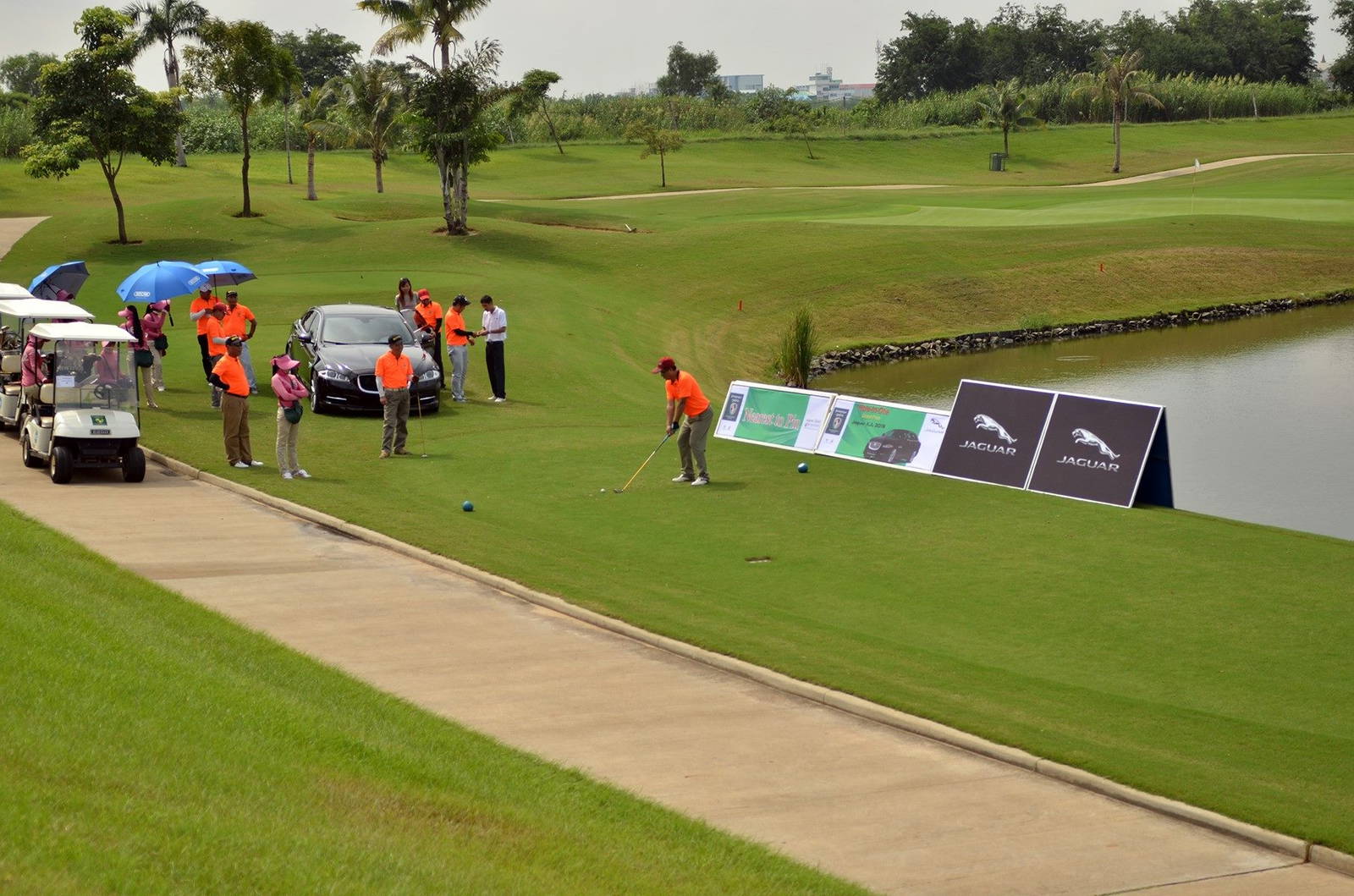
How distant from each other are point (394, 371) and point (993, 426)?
28.4 ft

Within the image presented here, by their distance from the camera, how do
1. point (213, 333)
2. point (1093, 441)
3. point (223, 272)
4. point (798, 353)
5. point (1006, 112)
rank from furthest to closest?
point (1006, 112) < point (798, 353) < point (223, 272) < point (213, 333) < point (1093, 441)

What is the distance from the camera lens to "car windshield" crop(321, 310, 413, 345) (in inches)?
1020

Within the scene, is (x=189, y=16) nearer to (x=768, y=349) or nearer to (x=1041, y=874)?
(x=768, y=349)

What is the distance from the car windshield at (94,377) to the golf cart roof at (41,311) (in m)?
2.32

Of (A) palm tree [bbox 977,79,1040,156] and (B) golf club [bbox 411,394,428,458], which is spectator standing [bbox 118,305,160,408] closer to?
(B) golf club [bbox 411,394,428,458]

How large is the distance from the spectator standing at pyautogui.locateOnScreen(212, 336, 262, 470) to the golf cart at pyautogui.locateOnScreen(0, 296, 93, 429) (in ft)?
10.9

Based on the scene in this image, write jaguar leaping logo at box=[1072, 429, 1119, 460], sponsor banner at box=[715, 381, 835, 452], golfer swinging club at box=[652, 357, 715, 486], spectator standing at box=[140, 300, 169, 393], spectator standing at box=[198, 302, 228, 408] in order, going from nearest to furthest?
jaguar leaping logo at box=[1072, 429, 1119, 460]
golfer swinging club at box=[652, 357, 715, 486]
sponsor banner at box=[715, 381, 835, 452]
spectator standing at box=[198, 302, 228, 408]
spectator standing at box=[140, 300, 169, 393]

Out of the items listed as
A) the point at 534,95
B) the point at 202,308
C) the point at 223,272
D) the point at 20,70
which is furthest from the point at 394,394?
the point at 20,70

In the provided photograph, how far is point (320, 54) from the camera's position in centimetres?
13838

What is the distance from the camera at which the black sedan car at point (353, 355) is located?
25.0m

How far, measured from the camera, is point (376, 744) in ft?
29.2

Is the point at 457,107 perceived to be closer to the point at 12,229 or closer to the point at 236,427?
the point at 12,229

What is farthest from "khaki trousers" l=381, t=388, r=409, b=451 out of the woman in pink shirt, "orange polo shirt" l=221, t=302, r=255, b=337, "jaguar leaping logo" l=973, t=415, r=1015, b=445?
"jaguar leaping logo" l=973, t=415, r=1015, b=445

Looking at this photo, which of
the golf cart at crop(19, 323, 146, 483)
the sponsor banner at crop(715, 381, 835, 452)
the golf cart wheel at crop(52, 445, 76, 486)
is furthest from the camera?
the sponsor banner at crop(715, 381, 835, 452)
